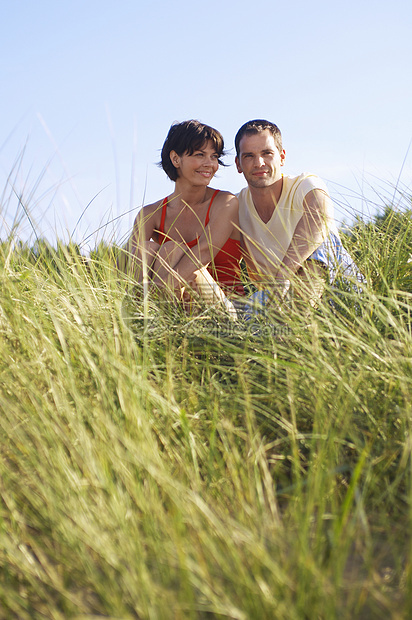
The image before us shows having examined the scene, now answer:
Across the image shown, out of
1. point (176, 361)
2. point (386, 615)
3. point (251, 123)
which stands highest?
point (251, 123)

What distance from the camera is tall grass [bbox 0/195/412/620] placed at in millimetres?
1018

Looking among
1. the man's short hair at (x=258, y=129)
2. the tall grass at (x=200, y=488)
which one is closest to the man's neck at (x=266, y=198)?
the man's short hair at (x=258, y=129)

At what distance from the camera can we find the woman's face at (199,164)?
11.6 ft

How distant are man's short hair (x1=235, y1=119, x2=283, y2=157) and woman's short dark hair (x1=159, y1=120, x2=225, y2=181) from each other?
0.12 metres

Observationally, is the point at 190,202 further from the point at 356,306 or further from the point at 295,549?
the point at 295,549

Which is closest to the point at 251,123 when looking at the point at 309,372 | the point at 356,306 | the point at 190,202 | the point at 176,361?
the point at 190,202

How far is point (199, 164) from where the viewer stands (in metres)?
3.53

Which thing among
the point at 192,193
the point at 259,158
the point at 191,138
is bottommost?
the point at 192,193

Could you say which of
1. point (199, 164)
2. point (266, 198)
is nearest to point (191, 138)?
point (199, 164)

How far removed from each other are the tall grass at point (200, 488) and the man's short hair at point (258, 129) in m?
1.90

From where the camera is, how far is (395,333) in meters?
1.91

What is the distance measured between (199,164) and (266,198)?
50 centimetres

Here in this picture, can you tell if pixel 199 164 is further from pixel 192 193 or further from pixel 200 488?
pixel 200 488

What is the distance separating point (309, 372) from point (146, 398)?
0.51 metres
